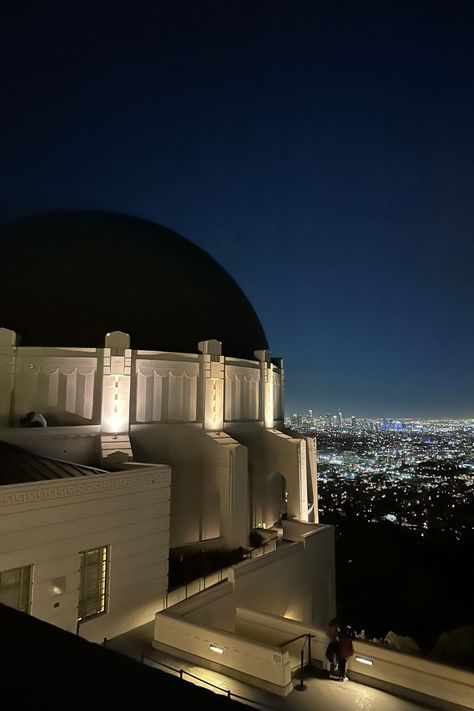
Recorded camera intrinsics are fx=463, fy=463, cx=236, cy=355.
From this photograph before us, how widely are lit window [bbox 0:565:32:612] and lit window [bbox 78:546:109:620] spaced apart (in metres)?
1.40

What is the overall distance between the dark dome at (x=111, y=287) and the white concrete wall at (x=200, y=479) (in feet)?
11.9

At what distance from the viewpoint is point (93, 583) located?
1179cm

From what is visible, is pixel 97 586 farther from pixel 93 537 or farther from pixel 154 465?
pixel 154 465

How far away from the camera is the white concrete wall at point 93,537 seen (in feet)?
34.0

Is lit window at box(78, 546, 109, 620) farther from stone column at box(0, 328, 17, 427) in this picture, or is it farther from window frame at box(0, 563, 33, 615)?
stone column at box(0, 328, 17, 427)

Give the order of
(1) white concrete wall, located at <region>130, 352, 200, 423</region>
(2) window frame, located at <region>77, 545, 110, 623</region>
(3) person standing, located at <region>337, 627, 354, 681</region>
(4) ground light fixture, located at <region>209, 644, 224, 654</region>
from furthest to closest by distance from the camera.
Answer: (1) white concrete wall, located at <region>130, 352, 200, 423</region>, (2) window frame, located at <region>77, 545, 110, 623</region>, (4) ground light fixture, located at <region>209, 644, 224, 654</region>, (3) person standing, located at <region>337, 627, 354, 681</region>

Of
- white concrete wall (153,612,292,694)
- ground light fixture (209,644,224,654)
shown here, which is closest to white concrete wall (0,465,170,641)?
white concrete wall (153,612,292,694)

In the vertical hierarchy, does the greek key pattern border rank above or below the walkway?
above

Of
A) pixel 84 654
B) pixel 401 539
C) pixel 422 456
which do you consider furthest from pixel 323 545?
pixel 422 456

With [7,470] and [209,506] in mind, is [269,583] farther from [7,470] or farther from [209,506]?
[7,470]

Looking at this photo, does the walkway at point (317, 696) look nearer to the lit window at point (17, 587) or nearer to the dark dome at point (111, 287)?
the lit window at point (17, 587)

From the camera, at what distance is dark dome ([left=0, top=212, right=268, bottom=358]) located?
1764cm

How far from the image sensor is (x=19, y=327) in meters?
17.0

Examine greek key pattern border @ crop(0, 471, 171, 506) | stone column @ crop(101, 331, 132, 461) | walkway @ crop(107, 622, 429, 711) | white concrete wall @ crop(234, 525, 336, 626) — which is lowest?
white concrete wall @ crop(234, 525, 336, 626)
